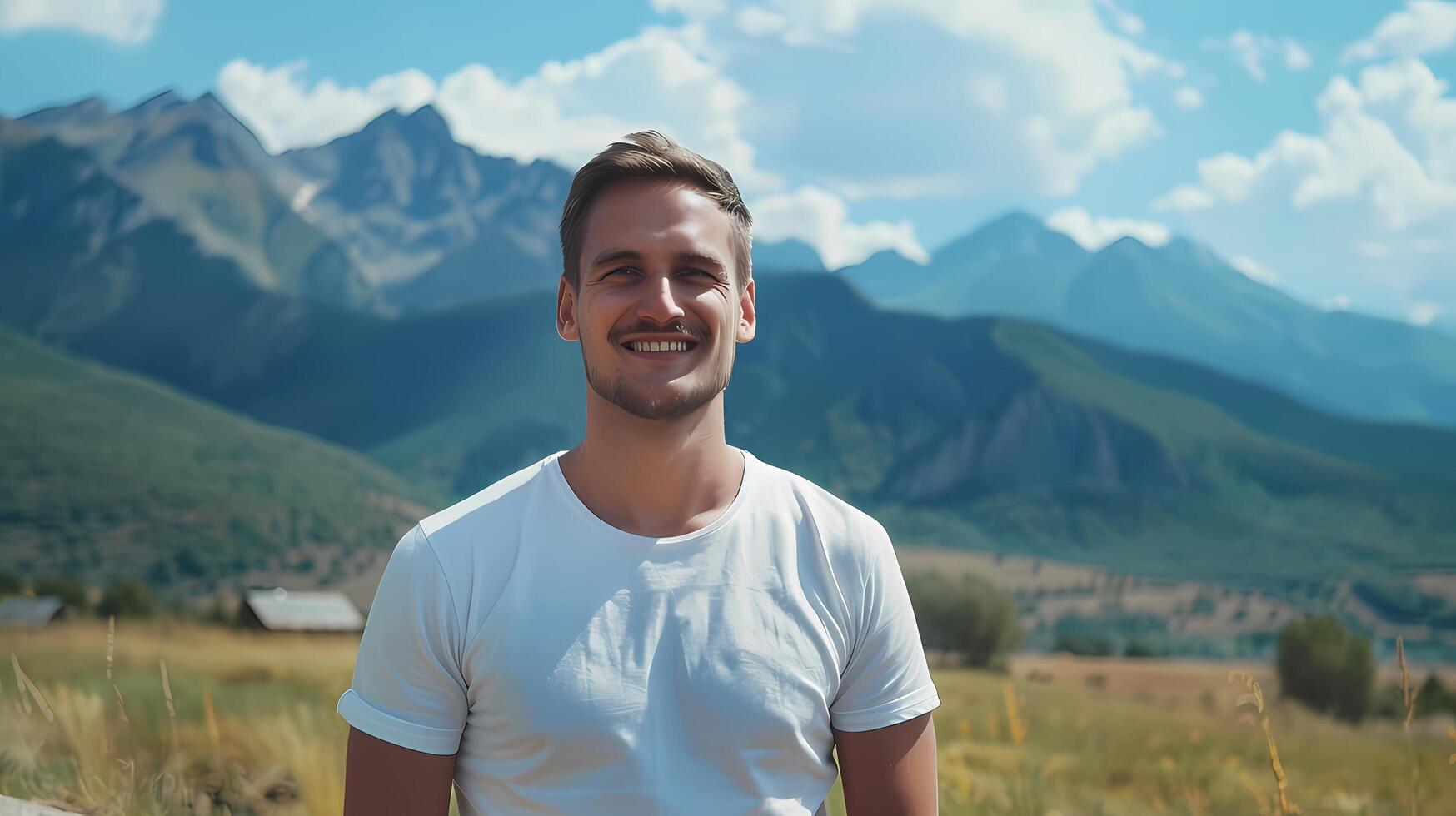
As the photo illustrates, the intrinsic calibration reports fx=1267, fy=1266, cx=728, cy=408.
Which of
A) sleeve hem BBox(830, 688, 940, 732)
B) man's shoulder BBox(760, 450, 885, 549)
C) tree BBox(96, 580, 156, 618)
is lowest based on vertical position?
tree BBox(96, 580, 156, 618)

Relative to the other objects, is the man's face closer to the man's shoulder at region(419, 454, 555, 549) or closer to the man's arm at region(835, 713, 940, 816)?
the man's shoulder at region(419, 454, 555, 549)

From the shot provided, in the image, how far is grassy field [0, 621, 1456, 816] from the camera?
631 centimetres

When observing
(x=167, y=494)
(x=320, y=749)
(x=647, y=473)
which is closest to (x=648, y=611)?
(x=647, y=473)

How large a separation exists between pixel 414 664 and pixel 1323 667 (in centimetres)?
3917

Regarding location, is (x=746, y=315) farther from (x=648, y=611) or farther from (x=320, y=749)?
(x=320, y=749)

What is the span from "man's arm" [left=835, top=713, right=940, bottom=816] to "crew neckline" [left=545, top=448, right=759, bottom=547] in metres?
0.63

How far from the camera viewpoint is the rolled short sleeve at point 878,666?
3.24 metres

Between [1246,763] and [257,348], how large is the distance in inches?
7431

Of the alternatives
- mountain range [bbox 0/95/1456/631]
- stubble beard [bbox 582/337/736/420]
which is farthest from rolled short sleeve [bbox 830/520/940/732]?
mountain range [bbox 0/95/1456/631]

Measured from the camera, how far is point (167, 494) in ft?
370

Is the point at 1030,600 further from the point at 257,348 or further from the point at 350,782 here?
the point at 257,348

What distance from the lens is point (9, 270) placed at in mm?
Answer: 178500

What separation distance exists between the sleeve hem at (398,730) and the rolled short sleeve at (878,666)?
0.97 meters

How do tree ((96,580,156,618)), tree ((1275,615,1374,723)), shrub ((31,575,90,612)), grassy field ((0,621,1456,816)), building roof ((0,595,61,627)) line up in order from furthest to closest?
shrub ((31,575,90,612)) → tree ((96,580,156,618)) → tree ((1275,615,1374,723)) → building roof ((0,595,61,627)) → grassy field ((0,621,1456,816))
